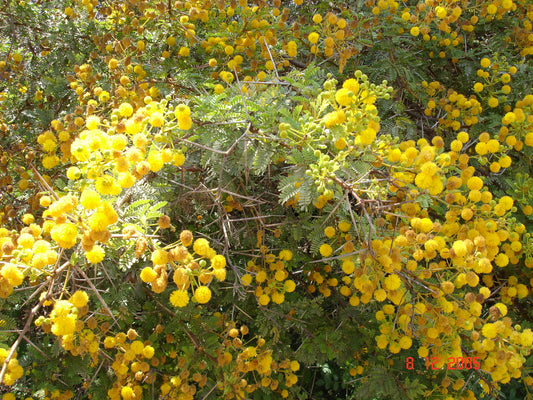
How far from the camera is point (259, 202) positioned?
8.47ft

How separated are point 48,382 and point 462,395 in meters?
2.76

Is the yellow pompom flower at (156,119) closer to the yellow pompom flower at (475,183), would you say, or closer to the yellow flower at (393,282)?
the yellow flower at (393,282)

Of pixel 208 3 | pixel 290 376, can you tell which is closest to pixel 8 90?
pixel 208 3

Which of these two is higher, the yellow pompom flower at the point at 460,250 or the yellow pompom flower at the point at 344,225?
the yellow pompom flower at the point at 460,250

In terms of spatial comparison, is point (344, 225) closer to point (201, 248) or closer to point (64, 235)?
point (201, 248)

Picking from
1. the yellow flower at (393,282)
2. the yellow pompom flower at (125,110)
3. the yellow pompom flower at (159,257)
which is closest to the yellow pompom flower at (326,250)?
the yellow flower at (393,282)

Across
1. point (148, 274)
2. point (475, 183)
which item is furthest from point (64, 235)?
point (475, 183)

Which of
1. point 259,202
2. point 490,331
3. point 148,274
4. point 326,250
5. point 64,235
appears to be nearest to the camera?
point 64,235

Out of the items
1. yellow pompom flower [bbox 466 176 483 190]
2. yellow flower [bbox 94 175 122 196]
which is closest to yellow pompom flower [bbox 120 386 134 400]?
yellow flower [bbox 94 175 122 196]

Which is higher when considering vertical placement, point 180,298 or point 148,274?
point 148,274

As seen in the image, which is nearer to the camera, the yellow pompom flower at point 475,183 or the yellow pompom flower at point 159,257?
the yellow pompom flower at point 159,257

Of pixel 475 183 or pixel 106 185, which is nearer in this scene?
pixel 106 185

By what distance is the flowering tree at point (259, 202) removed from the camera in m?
1.96

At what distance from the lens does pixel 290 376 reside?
9.46 ft
